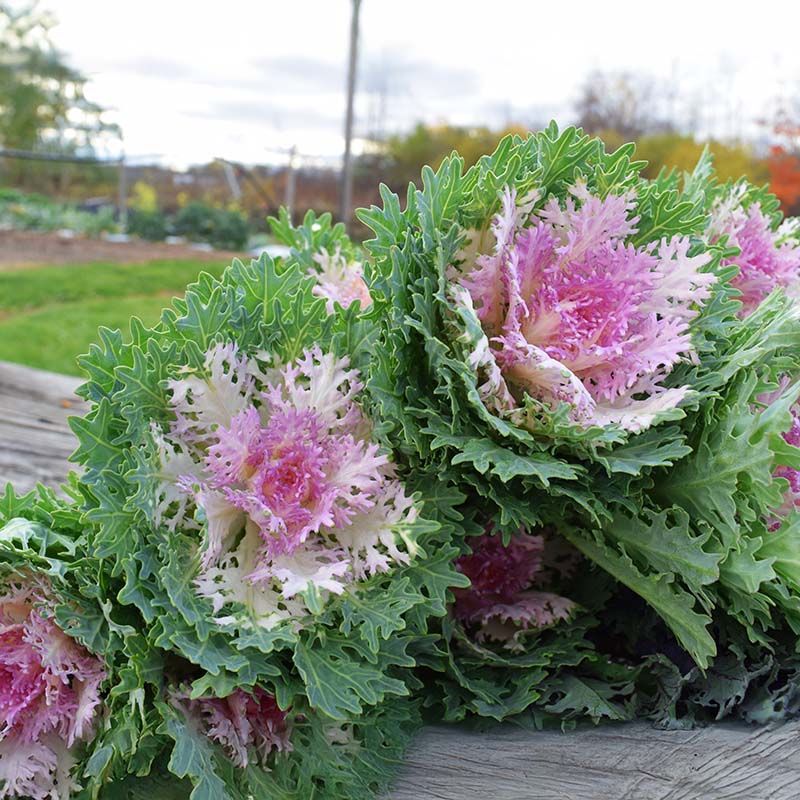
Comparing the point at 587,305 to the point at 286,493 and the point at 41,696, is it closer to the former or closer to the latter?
the point at 286,493

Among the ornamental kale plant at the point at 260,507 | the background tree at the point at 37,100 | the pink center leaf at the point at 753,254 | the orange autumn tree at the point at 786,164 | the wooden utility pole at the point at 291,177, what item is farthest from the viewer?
the background tree at the point at 37,100

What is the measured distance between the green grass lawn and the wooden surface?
3108 mm

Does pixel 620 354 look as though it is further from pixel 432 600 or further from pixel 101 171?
pixel 101 171

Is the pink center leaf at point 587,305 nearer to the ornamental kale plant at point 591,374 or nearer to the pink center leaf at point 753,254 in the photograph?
the ornamental kale plant at point 591,374

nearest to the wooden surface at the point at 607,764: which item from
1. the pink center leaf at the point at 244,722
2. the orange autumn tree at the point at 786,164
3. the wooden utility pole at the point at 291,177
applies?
the pink center leaf at the point at 244,722

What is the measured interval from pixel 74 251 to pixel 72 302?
8.45 feet

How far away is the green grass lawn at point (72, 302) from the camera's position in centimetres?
394

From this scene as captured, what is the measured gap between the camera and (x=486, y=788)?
0.63 meters

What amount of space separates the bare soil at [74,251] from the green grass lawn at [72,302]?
59cm

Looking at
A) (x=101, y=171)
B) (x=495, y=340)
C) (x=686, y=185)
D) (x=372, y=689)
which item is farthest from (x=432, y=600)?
(x=101, y=171)

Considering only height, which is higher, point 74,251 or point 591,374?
point 591,374

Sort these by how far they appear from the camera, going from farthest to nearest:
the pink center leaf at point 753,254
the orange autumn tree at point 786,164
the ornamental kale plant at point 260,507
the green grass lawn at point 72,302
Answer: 1. the orange autumn tree at point 786,164
2. the green grass lawn at point 72,302
3. the pink center leaf at point 753,254
4. the ornamental kale plant at point 260,507

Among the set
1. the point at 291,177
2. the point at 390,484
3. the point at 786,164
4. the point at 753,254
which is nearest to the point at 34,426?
the point at 390,484

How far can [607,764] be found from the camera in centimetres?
64
